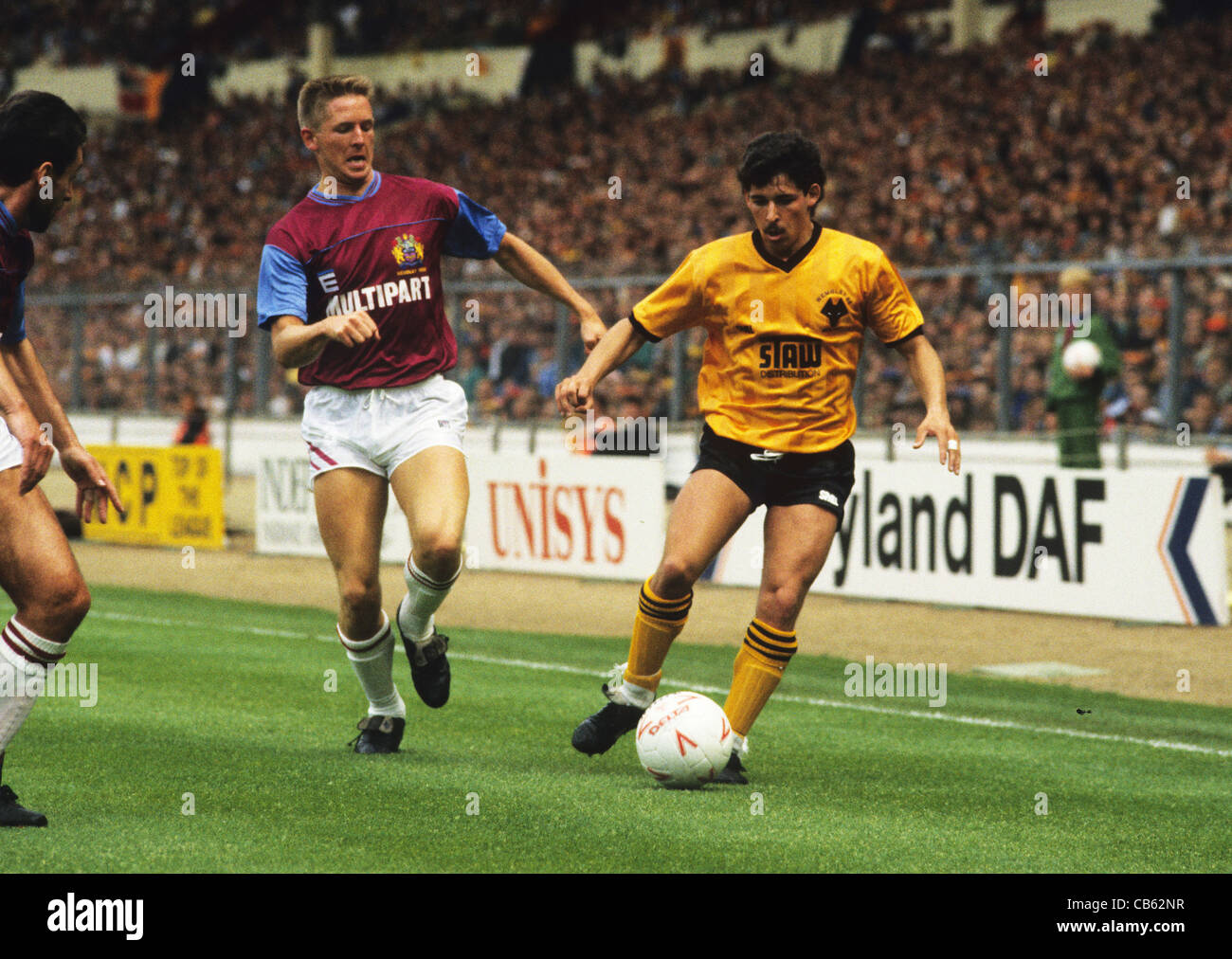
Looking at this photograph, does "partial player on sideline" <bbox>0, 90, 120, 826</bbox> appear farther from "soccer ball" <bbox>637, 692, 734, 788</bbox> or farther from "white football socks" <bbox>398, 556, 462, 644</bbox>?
"soccer ball" <bbox>637, 692, 734, 788</bbox>

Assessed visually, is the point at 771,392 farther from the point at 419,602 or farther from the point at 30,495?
the point at 30,495

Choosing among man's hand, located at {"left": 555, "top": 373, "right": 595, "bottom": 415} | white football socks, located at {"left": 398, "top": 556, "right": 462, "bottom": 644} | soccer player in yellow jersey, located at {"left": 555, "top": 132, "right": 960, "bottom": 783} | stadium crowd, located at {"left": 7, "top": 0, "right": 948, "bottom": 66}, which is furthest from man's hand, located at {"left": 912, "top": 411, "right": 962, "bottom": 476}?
stadium crowd, located at {"left": 7, "top": 0, "right": 948, "bottom": 66}

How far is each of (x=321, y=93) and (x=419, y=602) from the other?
199 centimetres

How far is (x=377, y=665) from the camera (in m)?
7.04

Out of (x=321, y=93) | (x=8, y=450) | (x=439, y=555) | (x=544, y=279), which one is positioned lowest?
(x=439, y=555)

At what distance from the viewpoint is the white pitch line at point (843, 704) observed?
8250 mm

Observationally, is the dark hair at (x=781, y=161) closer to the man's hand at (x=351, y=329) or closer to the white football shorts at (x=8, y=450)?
the man's hand at (x=351, y=329)

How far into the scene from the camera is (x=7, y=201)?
5395 millimetres

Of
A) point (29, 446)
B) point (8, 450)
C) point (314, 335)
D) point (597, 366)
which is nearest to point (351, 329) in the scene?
point (314, 335)

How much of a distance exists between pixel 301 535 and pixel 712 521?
1202 cm

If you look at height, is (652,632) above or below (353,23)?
below

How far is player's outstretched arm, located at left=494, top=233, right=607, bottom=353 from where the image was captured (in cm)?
714

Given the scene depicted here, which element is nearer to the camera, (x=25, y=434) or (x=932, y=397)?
(x=25, y=434)

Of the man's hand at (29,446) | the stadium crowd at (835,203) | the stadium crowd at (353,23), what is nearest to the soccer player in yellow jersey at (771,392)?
the man's hand at (29,446)
